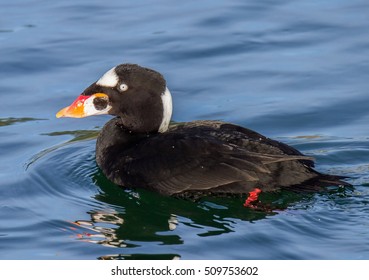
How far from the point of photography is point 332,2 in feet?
41.9

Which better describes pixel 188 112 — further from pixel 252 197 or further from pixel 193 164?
pixel 252 197

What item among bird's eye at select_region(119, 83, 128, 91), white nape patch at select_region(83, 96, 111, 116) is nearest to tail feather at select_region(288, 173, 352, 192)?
bird's eye at select_region(119, 83, 128, 91)

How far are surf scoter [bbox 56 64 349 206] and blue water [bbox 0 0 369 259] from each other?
14cm

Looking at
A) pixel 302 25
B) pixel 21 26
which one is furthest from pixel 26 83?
pixel 302 25

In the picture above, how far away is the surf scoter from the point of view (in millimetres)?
7609

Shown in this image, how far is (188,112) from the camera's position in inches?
397

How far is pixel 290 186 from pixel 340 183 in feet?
1.25

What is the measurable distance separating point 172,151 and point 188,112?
2.32 meters

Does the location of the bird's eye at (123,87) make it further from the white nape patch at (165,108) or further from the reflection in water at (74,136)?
the reflection in water at (74,136)

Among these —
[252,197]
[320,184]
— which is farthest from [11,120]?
[320,184]

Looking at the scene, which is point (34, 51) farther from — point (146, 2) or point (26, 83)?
point (146, 2)

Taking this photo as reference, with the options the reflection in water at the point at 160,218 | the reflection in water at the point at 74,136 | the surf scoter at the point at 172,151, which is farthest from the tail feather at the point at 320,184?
the reflection in water at the point at 74,136

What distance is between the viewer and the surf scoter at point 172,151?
7609 mm

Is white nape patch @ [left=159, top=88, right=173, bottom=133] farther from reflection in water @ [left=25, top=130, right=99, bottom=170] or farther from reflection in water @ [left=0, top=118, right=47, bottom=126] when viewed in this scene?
reflection in water @ [left=0, top=118, right=47, bottom=126]
